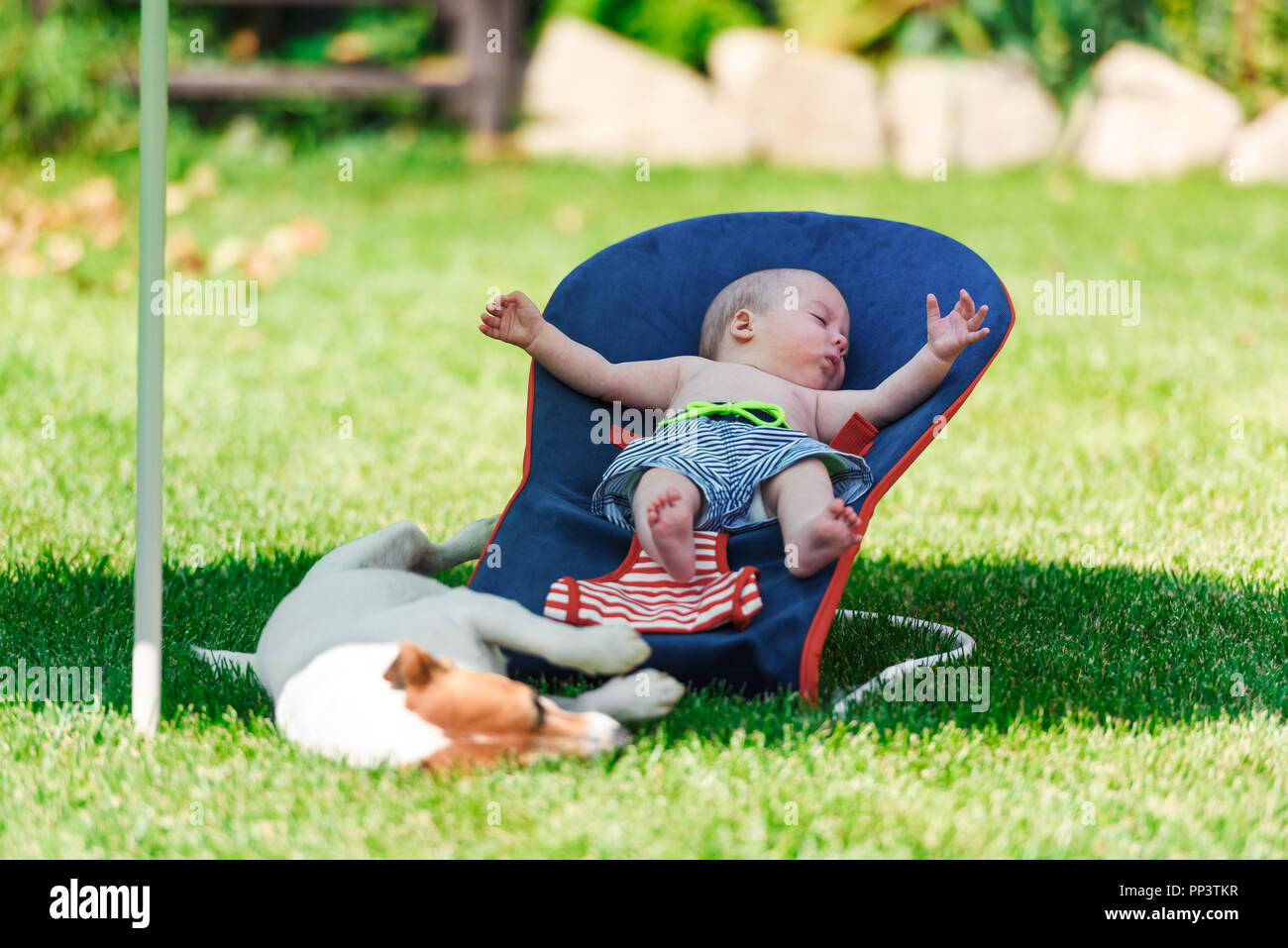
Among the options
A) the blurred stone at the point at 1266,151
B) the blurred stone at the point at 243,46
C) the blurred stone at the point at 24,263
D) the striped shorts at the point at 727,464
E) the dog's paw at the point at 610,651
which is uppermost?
the blurred stone at the point at 243,46

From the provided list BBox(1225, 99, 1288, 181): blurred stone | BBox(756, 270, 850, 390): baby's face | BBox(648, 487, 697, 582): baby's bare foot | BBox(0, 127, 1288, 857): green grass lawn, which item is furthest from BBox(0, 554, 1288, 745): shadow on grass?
BBox(1225, 99, 1288, 181): blurred stone

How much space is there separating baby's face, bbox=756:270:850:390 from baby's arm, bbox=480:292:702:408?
8.2 inches

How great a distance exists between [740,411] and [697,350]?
1.42 ft

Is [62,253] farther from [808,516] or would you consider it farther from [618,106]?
[808,516]

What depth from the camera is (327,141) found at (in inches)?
386

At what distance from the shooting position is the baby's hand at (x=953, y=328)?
293 cm

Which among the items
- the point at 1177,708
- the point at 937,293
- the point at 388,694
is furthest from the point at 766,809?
the point at 937,293

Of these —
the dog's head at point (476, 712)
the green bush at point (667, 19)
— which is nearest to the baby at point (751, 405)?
the dog's head at point (476, 712)

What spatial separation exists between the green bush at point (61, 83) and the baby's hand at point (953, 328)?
694cm

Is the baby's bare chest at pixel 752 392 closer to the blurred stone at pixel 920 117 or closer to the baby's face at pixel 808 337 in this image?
the baby's face at pixel 808 337

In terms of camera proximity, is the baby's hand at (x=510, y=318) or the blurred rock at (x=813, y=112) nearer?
the baby's hand at (x=510, y=318)

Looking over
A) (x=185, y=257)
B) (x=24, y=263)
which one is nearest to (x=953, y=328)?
(x=185, y=257)

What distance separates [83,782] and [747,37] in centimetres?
918
